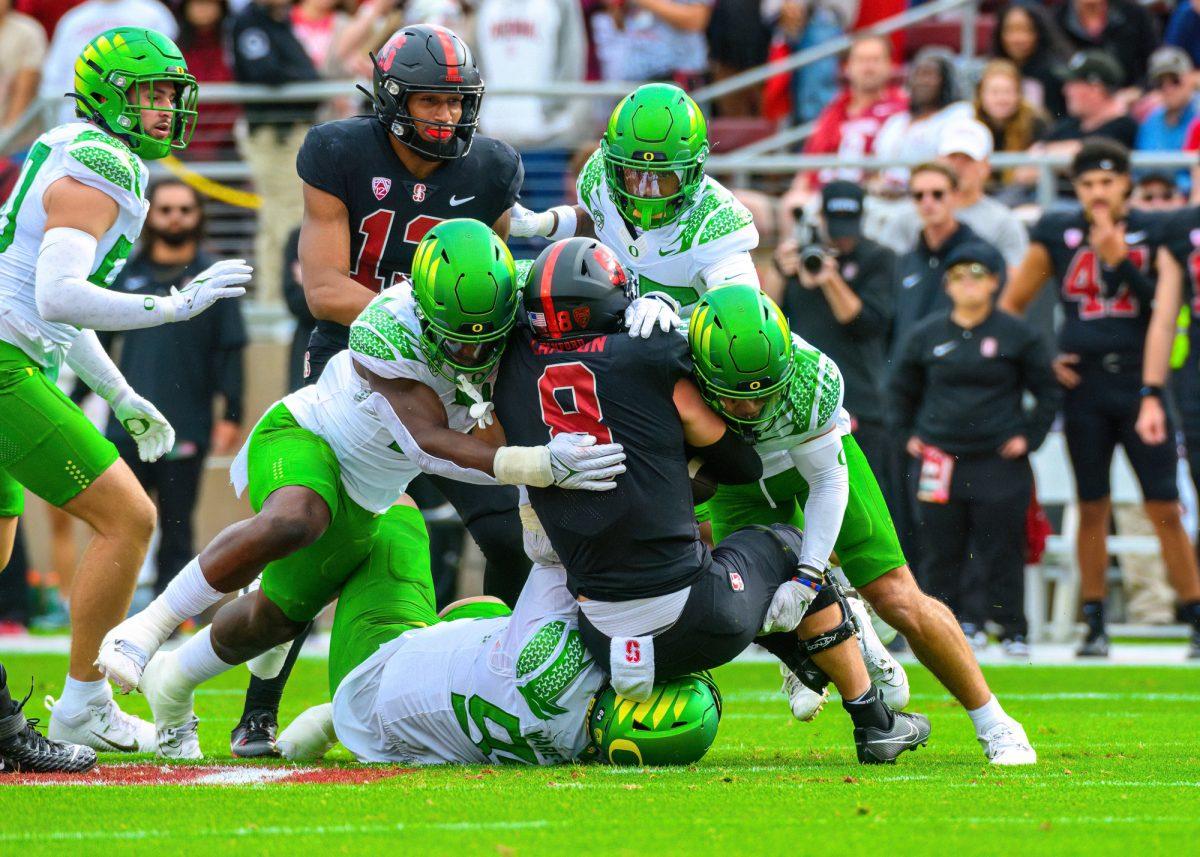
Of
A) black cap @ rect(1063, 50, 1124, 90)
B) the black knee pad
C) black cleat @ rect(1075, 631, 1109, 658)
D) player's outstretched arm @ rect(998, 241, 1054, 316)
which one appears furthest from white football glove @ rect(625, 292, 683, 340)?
black cap @ rect(1063, 50, 1124, 90)

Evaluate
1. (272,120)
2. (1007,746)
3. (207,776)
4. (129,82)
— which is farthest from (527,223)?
(272,120)

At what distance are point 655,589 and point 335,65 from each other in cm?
770

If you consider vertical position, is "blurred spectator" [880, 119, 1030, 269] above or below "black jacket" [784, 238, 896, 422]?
above

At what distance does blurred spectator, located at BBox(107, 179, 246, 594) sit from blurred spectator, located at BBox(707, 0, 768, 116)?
4.32 metres

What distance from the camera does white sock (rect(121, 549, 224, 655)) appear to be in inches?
207

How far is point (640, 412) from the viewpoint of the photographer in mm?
4973

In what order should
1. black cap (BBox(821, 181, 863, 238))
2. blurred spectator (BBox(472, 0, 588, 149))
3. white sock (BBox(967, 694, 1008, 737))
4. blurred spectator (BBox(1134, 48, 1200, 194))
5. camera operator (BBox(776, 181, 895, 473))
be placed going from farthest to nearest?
blurred spectator (BBox(472, 0, 588, 149))
blurred spectator (BBox(1134, 48, 1200, 194))
black cap (BBox(821, 181, 863, 238))
camera operator (BBox(776, 181, 895, 473))
white sock (BBox(967, 694, 1008, 737))

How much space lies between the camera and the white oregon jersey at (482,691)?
5148 mm

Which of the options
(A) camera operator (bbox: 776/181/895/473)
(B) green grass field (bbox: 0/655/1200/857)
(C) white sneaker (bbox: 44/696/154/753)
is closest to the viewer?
(B) green grass field (bbox: 0/655/1200/857)

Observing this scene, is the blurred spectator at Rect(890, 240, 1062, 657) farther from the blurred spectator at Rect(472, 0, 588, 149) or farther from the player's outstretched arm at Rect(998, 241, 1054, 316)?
the blurred spectator at Rect(472, 0, 588, 149)

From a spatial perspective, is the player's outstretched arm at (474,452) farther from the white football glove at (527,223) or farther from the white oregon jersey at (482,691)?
the white football glove at (527,223)

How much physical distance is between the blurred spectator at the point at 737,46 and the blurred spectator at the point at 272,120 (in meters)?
2.86

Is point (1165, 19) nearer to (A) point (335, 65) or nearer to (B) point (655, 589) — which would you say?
(A) point (335, 65)

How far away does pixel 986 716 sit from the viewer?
537 centimetres
